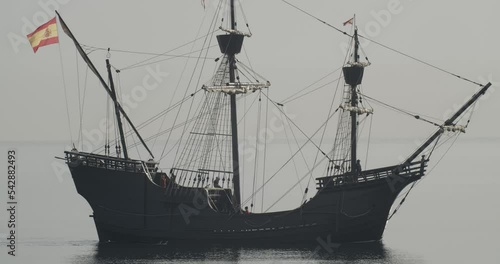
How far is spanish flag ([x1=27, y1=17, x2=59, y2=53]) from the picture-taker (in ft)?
263

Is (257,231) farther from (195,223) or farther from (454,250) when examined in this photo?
(454,250)

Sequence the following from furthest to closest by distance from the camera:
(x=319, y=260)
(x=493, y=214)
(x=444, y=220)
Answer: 1. (x=493, y=214)
2. (x=444, y=220)
3. (x=319, y=260)

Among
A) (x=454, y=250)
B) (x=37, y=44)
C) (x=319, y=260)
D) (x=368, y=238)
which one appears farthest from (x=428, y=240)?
(x=37, y=44)

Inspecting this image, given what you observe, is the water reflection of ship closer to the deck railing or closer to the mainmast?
the deck railing

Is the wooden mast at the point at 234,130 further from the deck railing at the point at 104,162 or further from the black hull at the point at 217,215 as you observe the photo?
the deck railing at the point at 104,162

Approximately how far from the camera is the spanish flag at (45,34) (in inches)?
3159

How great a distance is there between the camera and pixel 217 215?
3211 inches

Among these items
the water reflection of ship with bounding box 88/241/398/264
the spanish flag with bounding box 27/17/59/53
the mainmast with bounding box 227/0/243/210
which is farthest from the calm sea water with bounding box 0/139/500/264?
the spanish flag with bounding box 27/17/59/53

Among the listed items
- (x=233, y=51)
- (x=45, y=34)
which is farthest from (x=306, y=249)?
(x=45, y=34)

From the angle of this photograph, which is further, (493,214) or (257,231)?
(493,214)

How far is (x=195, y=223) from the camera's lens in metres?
82.2

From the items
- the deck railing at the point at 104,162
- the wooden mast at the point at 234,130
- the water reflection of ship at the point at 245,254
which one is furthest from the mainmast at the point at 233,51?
the water reflection of ship at the point at 245,254

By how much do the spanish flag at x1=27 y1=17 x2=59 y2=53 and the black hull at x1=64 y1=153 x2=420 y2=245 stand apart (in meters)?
9.41

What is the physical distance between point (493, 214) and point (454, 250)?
145ft
